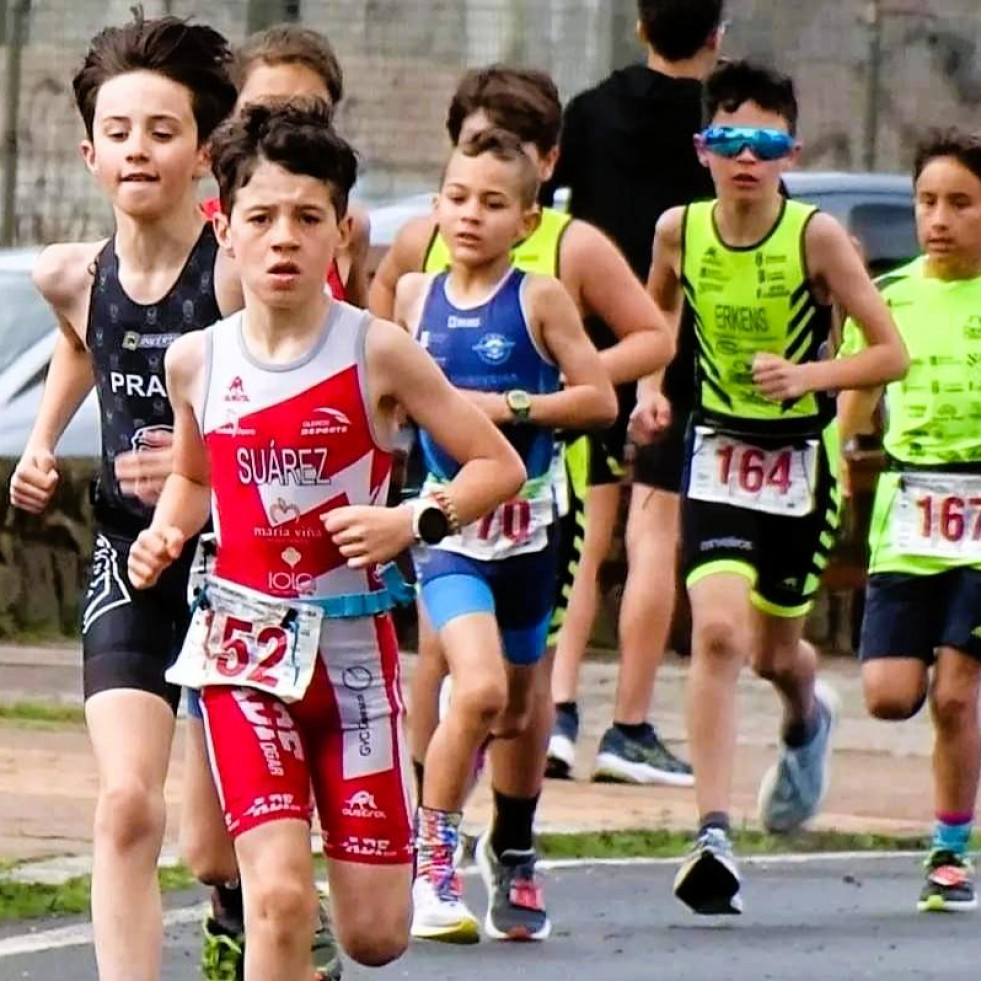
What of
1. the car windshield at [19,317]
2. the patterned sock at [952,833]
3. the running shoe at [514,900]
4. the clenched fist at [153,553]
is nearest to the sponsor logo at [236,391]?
the clenched fist at [153,553]

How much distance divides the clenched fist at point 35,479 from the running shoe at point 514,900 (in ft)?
5.49

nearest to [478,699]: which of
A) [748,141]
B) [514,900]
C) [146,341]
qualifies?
[514,900]

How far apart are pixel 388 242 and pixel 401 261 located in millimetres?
5904

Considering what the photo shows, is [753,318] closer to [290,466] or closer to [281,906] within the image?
[290,466]

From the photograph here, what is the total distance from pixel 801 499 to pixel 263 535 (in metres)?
3.06

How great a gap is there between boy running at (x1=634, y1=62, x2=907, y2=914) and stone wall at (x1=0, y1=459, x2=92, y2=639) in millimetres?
5889

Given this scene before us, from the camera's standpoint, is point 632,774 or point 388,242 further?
point 388,242

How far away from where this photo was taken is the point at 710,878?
8.26 m

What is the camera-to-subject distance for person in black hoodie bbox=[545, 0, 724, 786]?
424 inches

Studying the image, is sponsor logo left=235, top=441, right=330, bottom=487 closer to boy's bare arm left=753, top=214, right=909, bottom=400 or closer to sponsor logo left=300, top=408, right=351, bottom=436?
sponsor logo left=300, top=408, right=351, bottom=436

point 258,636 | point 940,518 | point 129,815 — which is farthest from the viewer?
point 940,518

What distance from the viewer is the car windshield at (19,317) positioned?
607 inches

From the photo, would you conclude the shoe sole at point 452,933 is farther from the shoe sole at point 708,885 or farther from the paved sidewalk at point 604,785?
the paved sidewalk at point 604,785

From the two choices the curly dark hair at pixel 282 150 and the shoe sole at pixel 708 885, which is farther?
the shoe sole at pixel 708 885
